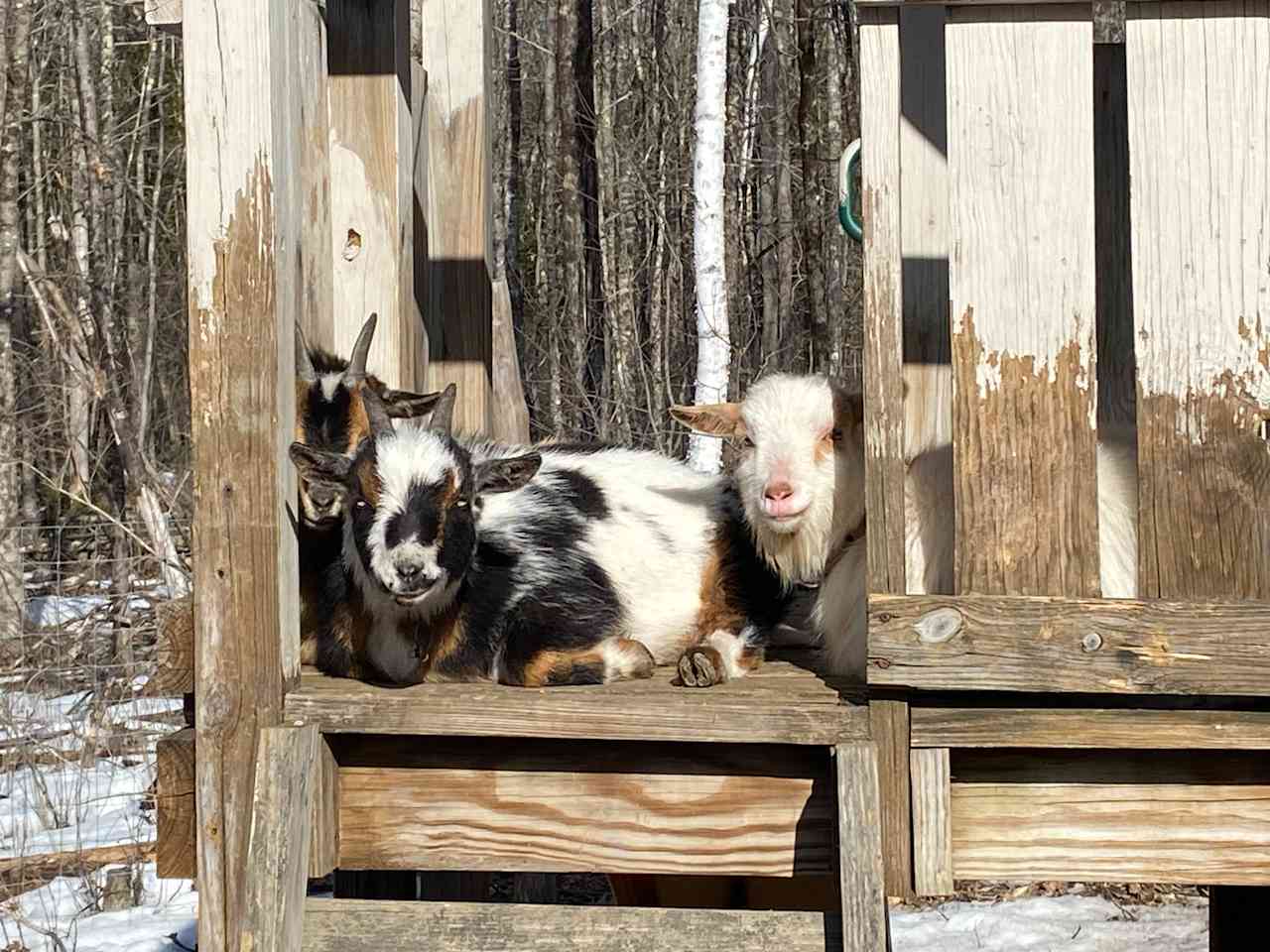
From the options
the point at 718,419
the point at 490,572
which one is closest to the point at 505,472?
the point at 490,572

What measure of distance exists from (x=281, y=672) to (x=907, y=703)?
1.47m

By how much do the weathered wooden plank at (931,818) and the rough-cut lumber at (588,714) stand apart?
167mm

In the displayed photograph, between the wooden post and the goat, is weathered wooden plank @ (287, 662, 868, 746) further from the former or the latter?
the wooden post

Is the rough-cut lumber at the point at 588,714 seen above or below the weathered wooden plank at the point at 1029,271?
below

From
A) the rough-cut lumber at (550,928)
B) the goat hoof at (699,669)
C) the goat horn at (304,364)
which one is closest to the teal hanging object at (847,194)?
the goat hoof at (699,669)

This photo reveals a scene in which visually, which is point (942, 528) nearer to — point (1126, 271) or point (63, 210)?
point (1126, 271)

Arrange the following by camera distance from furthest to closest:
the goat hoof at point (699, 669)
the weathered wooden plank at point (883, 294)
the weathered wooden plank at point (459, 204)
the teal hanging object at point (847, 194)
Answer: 1. the weathered wooden plank at point (459, 204)
2. the teal hanging object at point (847, 194)
3. the goat hoof at point (699, 669)
4. the weathered wooden plank at point (883, 294)

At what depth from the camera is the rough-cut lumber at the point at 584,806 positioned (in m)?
3.74

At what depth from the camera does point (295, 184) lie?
3908 mm

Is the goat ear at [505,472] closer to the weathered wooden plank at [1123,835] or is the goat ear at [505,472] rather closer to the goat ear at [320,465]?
the goat ear at [320,465]

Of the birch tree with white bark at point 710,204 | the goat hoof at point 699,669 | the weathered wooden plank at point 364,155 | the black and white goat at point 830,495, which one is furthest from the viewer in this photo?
the birch tree with white bark at point 710,204

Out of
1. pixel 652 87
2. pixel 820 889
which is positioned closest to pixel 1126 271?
pixel 820 889

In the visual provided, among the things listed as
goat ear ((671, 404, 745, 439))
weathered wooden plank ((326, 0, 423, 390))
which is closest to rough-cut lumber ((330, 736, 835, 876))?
goat ear ((671, 404, 745, 439))

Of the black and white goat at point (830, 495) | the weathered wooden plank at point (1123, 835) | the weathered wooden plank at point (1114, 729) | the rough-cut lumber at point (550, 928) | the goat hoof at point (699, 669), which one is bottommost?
the rough-cut lumber at point (550, 928)
